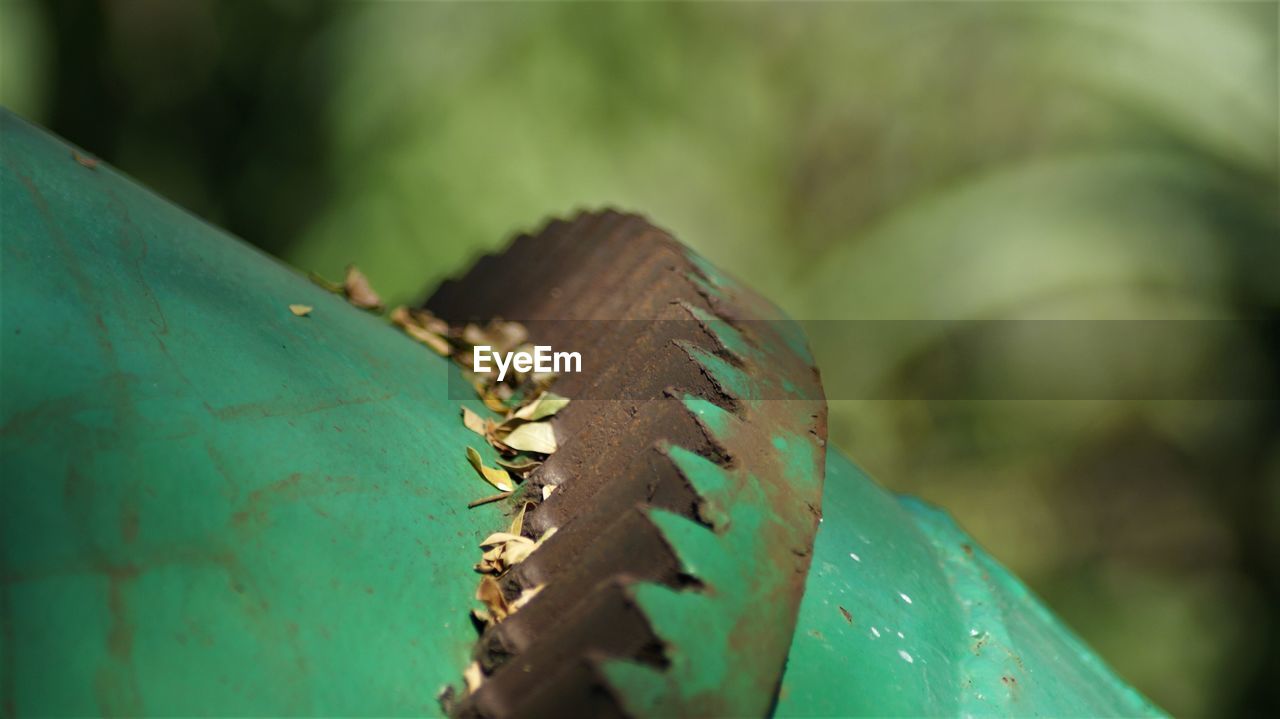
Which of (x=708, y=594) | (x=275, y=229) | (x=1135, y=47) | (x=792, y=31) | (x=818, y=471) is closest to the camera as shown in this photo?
(x=708, y=594)

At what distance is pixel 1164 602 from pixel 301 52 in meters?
3.26

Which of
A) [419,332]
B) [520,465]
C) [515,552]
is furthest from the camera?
[419,332]

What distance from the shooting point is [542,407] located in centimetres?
102

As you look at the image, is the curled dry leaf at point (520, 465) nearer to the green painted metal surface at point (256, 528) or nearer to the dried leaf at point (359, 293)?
the green painted metal surface at point (256, 528)

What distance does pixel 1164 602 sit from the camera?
2900 millimetres

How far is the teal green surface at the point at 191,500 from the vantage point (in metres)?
0.65

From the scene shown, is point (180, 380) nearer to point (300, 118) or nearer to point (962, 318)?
point (962, 318)

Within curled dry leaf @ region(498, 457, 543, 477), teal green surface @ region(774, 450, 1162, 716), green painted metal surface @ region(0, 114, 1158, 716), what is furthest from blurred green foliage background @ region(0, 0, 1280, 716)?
curled dry leaf @ region(498, 457, 543, 477)

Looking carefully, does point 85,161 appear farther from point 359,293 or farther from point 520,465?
point 520,465

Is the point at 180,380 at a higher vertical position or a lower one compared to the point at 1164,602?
lower

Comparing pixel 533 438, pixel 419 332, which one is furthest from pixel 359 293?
pixel 533 438

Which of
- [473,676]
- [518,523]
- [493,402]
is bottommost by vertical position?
[473,676]

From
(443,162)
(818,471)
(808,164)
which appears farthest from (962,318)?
(818,471)

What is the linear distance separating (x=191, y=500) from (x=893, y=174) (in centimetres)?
274
